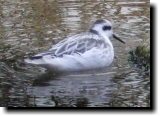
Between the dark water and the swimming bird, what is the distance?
0.02 m

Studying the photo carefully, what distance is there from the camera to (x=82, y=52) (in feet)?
8.46

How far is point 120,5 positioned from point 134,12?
51mm

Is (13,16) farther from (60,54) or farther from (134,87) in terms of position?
(134,87)

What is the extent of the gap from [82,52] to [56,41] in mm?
93

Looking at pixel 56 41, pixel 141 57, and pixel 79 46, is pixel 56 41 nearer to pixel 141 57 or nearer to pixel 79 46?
pixel 79 46

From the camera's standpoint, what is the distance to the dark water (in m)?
2.57

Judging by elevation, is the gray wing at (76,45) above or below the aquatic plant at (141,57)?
above

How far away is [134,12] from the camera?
2.59m

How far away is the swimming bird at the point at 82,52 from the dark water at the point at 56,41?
0.02 metres

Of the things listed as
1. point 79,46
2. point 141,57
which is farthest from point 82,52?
point 141,57

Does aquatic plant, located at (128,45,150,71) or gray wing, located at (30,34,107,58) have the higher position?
gray wing, located at (30,34,107,58)

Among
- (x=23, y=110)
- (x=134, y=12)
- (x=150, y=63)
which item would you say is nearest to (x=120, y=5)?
(x=134, y=12)

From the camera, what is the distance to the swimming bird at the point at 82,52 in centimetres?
256

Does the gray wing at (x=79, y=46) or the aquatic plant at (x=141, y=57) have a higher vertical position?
the gray wing at (x=79, y=46)
